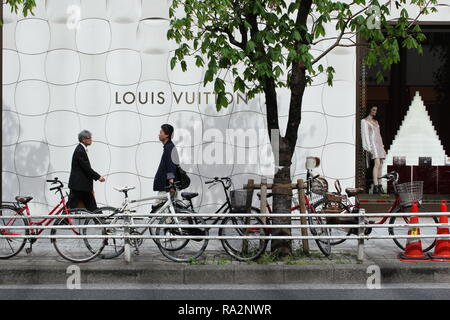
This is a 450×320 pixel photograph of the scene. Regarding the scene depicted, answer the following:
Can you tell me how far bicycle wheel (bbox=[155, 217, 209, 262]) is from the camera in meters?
7.18

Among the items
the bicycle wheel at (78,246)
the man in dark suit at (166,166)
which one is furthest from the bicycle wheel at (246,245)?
the bicycle wheel at (78,246)

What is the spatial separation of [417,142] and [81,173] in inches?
287

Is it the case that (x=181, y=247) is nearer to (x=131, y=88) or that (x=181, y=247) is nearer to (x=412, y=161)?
(x=131, y=88)

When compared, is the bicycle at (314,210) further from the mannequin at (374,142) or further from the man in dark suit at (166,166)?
the mannequin at (374,142)

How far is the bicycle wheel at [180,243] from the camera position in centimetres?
718

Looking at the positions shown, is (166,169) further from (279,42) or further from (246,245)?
(279,42)

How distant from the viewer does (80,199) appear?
8984 millimetres

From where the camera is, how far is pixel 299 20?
720cm

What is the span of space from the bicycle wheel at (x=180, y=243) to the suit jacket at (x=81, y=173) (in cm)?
202

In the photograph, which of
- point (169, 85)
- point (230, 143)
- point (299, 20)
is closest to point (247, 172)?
point (230, 143)

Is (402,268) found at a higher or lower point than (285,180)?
lower

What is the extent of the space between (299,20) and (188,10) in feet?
5.08

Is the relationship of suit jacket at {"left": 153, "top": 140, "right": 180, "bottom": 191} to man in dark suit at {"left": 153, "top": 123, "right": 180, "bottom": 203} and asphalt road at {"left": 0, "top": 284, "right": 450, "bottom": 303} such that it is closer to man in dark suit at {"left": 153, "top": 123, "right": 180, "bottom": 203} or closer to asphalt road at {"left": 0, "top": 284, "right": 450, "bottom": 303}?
man in dark suit at {"left": 153, "top": 123, "right": 180, "bottom": 203}

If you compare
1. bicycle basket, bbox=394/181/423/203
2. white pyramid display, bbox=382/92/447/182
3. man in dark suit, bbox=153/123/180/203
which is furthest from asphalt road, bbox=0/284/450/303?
white pyramid display, bbox=382/92/447/182
